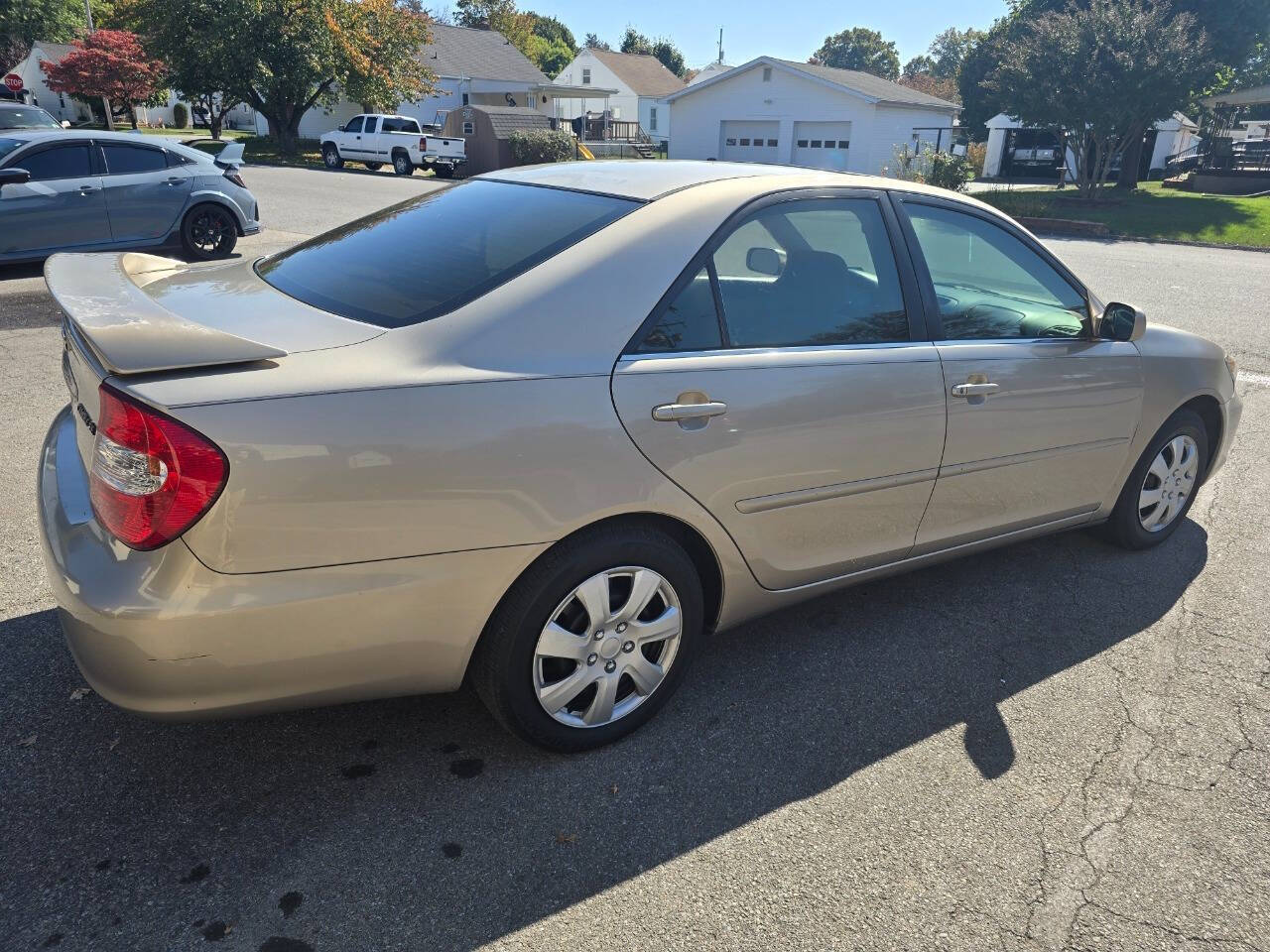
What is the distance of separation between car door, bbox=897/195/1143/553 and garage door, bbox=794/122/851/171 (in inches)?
1355

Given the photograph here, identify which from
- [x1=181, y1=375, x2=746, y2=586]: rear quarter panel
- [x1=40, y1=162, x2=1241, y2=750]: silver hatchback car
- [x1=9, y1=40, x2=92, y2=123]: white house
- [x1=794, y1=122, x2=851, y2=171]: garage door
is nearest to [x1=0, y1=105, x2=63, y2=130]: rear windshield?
[x1=40, y1=162, x2=1241, y2=750]: silver hatchback car

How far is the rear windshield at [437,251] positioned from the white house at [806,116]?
112 feet

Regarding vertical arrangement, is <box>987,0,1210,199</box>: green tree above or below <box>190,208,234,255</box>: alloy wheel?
above

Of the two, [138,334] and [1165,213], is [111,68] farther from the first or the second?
[138,334]

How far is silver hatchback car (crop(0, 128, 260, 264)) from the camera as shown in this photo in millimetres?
9148

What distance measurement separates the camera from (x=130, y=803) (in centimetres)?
250

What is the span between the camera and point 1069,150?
135 feet

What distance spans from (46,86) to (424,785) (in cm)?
7031

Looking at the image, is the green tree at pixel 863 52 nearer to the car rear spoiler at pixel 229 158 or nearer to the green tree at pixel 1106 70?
the green tree at pixel 1106 70

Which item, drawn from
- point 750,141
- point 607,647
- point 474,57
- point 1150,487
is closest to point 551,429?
point 607,647

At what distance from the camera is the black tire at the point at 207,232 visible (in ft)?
34.0

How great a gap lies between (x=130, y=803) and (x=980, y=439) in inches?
114

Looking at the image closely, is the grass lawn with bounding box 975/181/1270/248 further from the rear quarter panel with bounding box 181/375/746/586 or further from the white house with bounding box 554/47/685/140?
the white house with bounding box 554/47/685/140

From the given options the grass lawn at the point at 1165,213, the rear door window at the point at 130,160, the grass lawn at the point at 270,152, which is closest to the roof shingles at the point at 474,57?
the grass lawn at the point at 270,152
